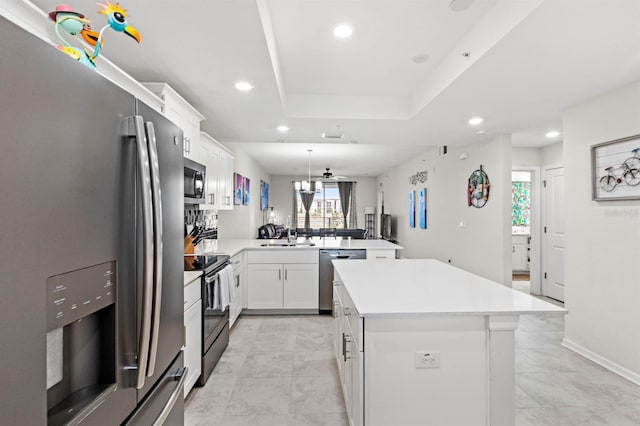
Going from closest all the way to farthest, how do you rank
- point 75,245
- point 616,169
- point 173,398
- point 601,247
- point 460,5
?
point 75,245, point 173,398, point 460,5, point 616,169, point 601,247

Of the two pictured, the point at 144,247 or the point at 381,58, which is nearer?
the point at 144,247

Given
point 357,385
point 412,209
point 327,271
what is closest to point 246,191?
point 327,271

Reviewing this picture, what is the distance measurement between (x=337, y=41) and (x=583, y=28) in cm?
152

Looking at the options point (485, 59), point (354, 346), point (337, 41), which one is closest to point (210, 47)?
point (337, 41)

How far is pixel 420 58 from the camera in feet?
8.69

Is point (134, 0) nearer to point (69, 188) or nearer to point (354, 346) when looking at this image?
point (69, 188)

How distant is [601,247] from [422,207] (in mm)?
3872

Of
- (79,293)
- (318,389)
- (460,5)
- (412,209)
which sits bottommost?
(318,389)

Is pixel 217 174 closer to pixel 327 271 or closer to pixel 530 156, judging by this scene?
pixel 327 271

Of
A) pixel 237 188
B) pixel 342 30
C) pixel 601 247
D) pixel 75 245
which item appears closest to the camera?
pixel 75 245

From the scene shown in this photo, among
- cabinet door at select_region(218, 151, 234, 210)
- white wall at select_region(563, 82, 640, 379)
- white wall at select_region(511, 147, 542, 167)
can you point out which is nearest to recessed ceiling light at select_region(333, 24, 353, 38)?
cabinet door at select_region(218, 151, 234, 210)

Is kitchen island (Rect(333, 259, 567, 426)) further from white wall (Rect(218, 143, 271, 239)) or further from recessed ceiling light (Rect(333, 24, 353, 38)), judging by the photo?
white wall (Rect(218, 143, 271, 239))

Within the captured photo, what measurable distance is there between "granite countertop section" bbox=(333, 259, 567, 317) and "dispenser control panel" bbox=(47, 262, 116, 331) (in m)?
1.04

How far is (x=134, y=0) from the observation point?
1.55m
